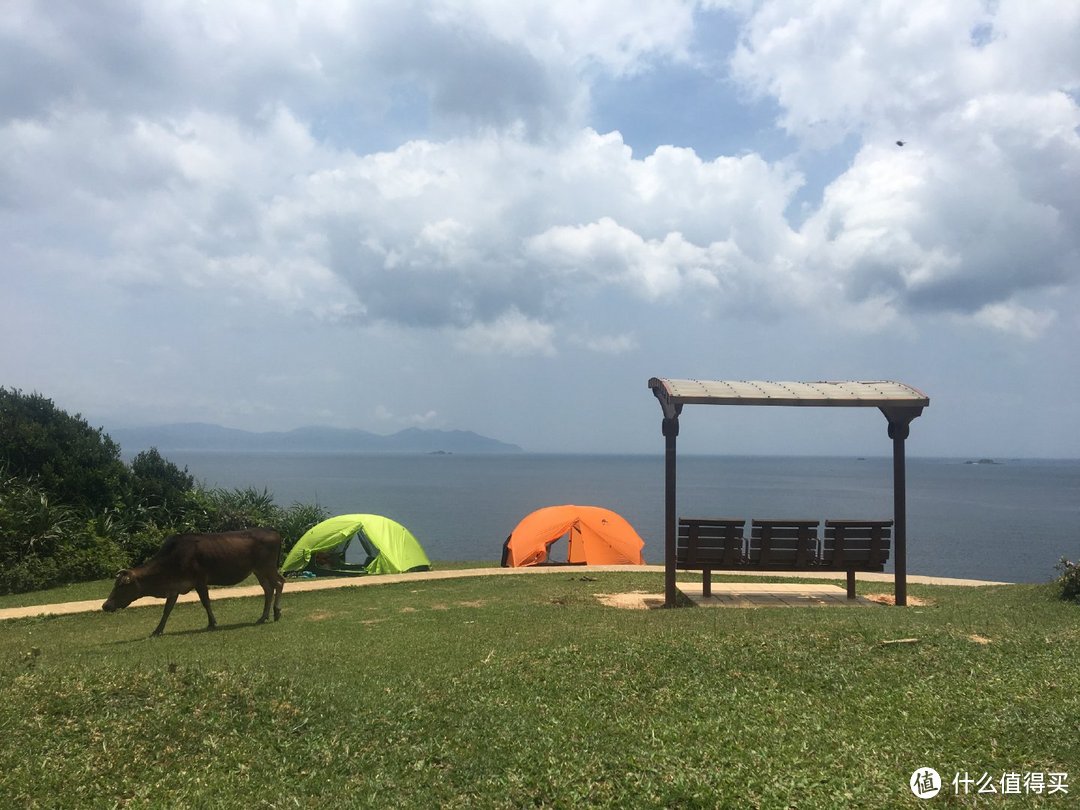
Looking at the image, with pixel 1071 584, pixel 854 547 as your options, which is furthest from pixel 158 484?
pixel 1071 584

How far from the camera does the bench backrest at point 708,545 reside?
11008 mm

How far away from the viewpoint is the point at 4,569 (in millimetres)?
15203

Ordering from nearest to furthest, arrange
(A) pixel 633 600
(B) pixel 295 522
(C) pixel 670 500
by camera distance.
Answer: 1. (C) pixel 670 500
2. (A) pixel 633 600
3. (B) pixel 295 522

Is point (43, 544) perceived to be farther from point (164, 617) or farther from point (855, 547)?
point (855, 547)

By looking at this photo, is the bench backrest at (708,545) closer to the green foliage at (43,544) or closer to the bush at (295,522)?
the green foliage at (43,544)

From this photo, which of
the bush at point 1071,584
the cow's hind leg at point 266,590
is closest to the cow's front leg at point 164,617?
the cow's hind leg at point 266,590

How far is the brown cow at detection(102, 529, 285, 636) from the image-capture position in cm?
1038

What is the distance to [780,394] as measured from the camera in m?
10.9

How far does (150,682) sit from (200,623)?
5794mm

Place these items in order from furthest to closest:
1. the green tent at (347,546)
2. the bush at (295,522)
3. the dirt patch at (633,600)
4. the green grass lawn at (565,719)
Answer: the bush at (295,522), the green tent at (347,546), the dirt patch at (633,600), the green grass lawn at (565,719)

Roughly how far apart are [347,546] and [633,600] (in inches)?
363

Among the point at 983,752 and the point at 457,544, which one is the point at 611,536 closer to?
the point at 983,752

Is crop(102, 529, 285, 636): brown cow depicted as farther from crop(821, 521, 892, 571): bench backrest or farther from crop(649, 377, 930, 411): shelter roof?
crop(821, 521, 892, 571): bench backrest

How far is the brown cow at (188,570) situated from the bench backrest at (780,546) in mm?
7226
